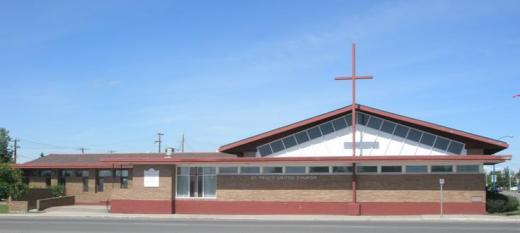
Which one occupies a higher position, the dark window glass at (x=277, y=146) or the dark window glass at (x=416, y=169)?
the dark window glass at (x=277, y=146)

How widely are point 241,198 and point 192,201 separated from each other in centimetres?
285

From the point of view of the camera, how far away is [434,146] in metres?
33.9

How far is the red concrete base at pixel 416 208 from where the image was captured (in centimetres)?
3117

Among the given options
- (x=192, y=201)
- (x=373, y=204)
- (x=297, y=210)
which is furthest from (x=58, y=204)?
(x=373, y=204)

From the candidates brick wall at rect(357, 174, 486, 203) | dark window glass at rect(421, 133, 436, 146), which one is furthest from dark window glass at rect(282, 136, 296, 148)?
dark window glass at rect(421, 133, 436, 146)

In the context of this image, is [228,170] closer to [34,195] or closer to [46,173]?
[34,195]

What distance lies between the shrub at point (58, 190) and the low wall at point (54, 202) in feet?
5.03

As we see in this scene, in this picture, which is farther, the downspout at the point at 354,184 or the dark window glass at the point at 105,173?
the dark window glass at the point at 105,173

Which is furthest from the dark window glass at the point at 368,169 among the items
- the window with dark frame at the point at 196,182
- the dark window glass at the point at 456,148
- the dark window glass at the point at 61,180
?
the dark window glass at the point at 61,180

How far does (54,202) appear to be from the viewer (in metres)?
39.9

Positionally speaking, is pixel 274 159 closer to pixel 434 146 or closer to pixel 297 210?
pixel 297 210

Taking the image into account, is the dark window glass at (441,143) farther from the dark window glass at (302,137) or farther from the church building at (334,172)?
the dark window glass at (302,137)

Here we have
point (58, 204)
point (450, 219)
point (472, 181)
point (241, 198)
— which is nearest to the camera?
point (450, 219)

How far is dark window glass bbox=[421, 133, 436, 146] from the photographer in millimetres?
33969
